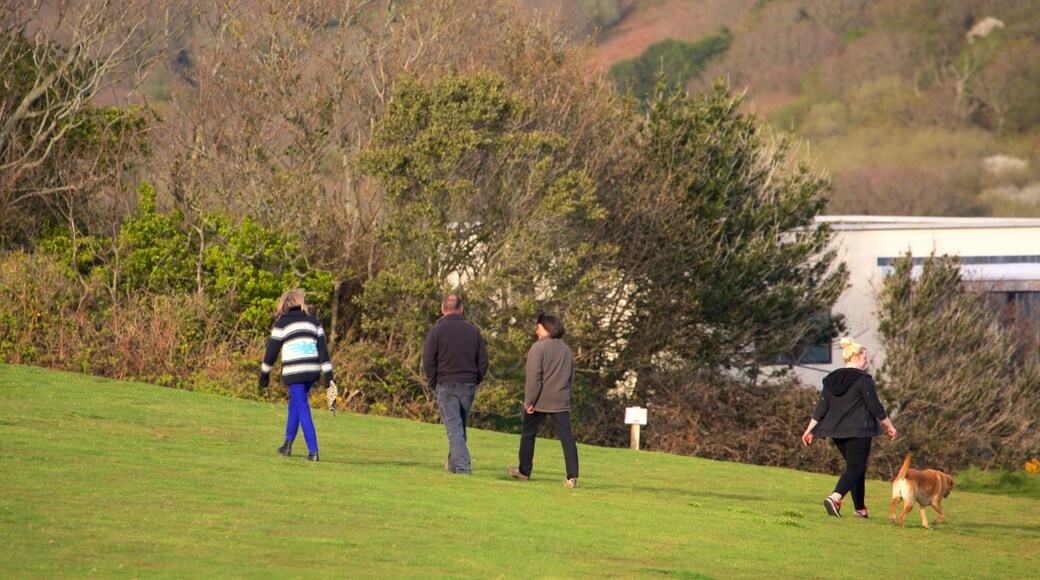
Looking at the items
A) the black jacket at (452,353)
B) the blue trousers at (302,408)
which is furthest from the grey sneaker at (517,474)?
the blue trousers at (302,408)

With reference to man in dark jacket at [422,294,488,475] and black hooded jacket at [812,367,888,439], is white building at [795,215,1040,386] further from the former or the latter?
man in dark jacket at [422,294,488,475]

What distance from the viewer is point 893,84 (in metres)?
152

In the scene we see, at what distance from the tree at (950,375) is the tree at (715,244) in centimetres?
258

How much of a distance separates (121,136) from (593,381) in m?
14.3

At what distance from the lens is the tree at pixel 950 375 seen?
136 ft

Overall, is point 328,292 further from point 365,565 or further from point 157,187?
point 365,565

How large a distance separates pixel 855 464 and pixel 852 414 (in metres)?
0.52

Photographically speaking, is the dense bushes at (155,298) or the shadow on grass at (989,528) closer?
the shadow on grass at (989,528)

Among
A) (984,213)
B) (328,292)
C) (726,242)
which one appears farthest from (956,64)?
(328,292)

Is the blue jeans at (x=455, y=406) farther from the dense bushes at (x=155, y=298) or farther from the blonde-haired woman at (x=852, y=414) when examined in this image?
the dense bushes at (x=155, y=298)

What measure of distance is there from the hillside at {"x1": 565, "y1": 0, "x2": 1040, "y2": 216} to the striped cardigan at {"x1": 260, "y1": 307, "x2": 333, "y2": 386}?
105 metres

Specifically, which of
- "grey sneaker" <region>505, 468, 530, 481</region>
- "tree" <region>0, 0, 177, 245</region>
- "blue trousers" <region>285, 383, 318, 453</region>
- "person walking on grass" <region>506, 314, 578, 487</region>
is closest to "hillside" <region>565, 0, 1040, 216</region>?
"tree" <region>0, 0, 177, 245</region>

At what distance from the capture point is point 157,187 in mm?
34938

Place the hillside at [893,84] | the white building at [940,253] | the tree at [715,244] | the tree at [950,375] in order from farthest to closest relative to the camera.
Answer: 1. the hillside at [893,84]
2. the white building at [940,253]
3. the tree at [950,375]
4. the tree at [715,244]
